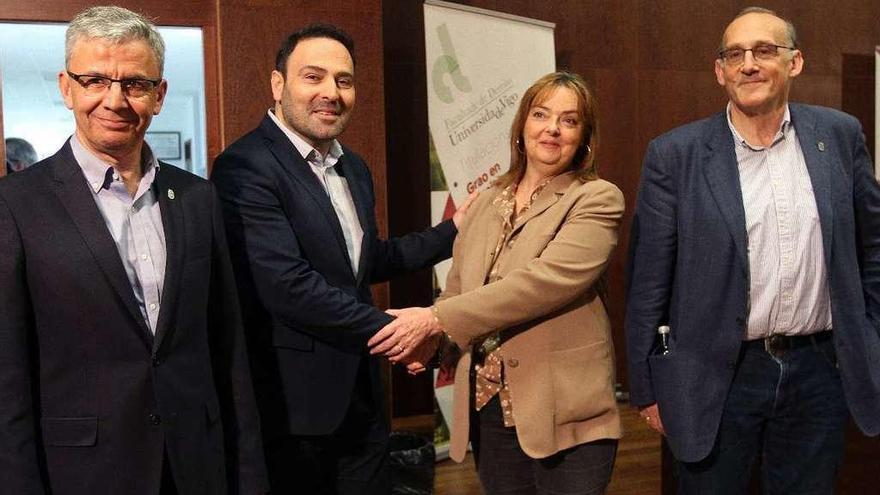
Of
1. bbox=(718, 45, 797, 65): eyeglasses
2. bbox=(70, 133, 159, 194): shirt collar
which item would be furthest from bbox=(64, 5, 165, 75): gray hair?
bbox=(718, 45, 797, 65): eyeglasses

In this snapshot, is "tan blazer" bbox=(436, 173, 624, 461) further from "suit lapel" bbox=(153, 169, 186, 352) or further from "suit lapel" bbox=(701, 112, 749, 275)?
"suit lapel" bbox=(153, 169, 186, 352)

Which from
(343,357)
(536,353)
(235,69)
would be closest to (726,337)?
(536,353)

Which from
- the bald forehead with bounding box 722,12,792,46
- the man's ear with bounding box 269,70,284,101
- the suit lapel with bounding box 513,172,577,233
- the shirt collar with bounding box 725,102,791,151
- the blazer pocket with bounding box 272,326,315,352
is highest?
the bald forehead with bounding box 722,12,792,46

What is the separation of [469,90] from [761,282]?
242 centimetres

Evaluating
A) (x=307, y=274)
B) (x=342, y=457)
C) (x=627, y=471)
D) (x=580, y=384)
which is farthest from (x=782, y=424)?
(x=627, y=471)

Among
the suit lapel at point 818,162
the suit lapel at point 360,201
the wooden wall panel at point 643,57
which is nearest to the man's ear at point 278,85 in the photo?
the suit lapel at point 360,201

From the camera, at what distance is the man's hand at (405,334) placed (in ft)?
7.07

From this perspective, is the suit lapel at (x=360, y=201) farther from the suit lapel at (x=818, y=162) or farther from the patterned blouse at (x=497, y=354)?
the suit lapel at (x=818, y=162)

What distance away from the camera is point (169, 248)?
1.65 m

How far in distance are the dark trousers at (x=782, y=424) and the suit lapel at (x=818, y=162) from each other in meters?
0.28

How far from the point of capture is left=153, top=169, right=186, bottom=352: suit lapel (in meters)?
1.61

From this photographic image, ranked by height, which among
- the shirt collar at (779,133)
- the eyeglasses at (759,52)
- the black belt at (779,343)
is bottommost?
the black belt at (779,343)

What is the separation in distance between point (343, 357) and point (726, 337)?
976 mm

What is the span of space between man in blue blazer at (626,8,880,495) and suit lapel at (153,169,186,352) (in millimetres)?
1199
